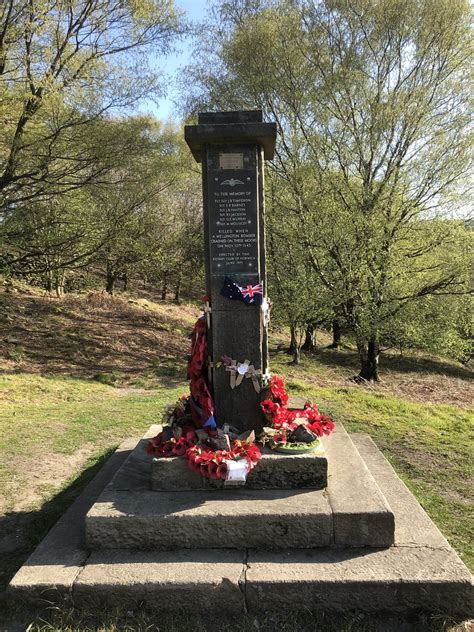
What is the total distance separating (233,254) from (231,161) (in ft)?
2.81

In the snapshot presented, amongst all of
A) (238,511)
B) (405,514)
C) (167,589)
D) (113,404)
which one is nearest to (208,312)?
(238,511)

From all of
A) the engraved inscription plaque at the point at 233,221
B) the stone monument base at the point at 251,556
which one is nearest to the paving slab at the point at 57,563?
the stone monument base at the point at 251,556

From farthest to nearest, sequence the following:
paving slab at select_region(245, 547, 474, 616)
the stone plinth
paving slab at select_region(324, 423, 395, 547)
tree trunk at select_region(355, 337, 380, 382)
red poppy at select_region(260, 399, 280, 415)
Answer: tree trunk at select_region(355, 337, 380, 382)
red poppy at select_region(260, 399, 280, 415)
the stone plinth
paving slab at select_region(324, 423, 395, 547)
paving slab at select_region(245, 547, 474, 616)

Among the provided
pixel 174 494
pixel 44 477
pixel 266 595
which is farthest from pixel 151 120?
pixel 266 595

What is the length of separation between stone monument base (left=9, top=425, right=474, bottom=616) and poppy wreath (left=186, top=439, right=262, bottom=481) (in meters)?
0.21

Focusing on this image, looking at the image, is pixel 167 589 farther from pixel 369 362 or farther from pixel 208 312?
pixel 369 362

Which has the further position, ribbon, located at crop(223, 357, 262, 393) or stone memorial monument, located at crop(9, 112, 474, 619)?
ribbon, located at crop(223, 357, 262, 393)

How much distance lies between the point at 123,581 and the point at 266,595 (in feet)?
3.16

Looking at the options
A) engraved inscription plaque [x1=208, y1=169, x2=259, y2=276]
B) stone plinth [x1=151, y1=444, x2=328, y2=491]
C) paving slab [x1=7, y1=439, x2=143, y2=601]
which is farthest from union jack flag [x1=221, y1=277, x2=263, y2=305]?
paving slab [x1=7, y1=439, x2=143, y2=601]

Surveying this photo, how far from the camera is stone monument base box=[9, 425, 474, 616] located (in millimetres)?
3057

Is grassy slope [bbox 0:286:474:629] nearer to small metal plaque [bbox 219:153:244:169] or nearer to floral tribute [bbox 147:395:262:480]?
floral tribute [bbox 147:395:262:480]

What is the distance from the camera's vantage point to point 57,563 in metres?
3.34

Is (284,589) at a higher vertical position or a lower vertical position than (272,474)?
lower

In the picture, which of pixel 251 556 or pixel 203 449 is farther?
pixel 203 449
